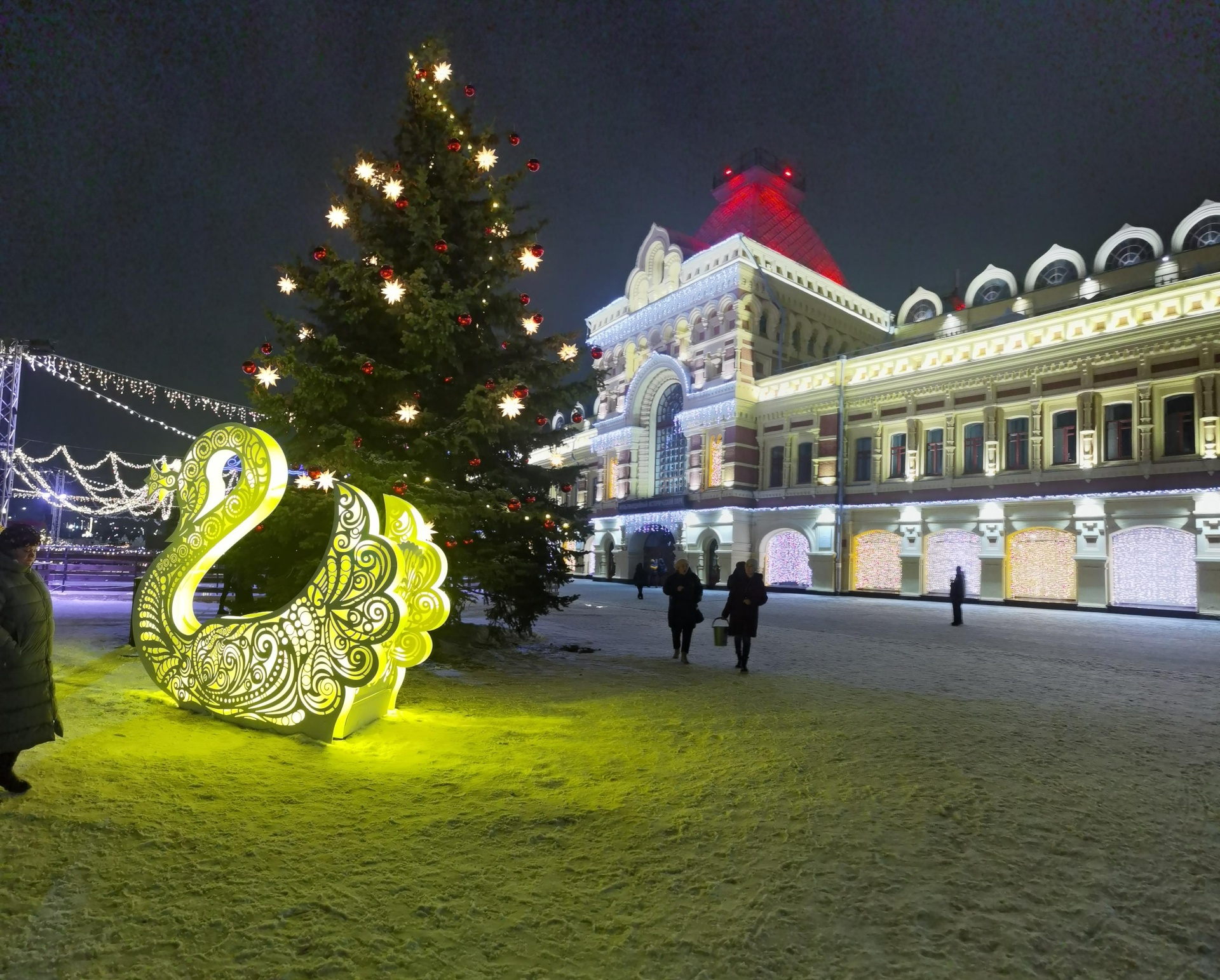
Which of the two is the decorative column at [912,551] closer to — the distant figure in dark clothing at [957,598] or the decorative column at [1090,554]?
the decorative column at [1090,554]

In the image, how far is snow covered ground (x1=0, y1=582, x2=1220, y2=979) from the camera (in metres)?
2.72

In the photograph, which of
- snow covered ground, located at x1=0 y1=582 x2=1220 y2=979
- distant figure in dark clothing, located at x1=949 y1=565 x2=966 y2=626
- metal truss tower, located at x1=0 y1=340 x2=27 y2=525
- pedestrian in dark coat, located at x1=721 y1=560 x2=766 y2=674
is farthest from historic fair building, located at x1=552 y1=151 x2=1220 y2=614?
metal truss tower, located at x1=0 y1=340 x2=27 y2=525

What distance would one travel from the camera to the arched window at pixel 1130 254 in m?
23.7

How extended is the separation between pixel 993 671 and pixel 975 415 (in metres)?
16.9

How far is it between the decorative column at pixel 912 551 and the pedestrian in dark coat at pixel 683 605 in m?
17.1

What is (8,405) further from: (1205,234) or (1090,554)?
(1205,234)

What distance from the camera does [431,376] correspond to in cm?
980

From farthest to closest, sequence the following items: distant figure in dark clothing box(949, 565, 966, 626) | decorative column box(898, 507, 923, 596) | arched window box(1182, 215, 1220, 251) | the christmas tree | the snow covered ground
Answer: decorative column box(898, 507, 923, 596) < arched window box(1182, 215, 1220, 251) < distant figure in dark clothing box(949, 565, 966, 626) < the christmas tree < the snow covered ground

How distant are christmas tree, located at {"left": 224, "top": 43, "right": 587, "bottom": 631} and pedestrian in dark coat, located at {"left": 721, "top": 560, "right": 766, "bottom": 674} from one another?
2.38 m

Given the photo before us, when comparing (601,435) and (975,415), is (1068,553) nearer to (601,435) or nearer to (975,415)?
(975,415)

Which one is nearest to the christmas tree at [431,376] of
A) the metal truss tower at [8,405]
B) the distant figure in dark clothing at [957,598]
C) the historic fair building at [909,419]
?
the historic fair building at [909,419]

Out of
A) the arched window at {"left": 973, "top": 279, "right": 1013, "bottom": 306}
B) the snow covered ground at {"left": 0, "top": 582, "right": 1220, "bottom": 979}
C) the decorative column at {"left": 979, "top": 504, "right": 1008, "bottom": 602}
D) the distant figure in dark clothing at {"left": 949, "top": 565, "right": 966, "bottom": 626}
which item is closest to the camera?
the snow covered ground at {"left": 0, "top": 582, "right": 1220, "bottom": 979}

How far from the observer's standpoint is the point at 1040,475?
73.0 ft

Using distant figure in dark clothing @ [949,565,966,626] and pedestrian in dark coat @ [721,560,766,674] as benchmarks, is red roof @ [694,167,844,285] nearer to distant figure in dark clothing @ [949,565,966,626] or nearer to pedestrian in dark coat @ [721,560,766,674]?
distant figure in dark clothing @ [949,565,966,626]
